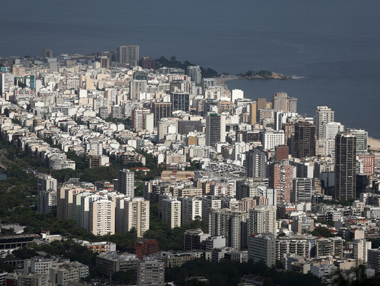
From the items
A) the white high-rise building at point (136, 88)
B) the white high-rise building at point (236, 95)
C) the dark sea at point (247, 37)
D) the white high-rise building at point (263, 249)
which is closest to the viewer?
the white high-rise building at point (263, 249)

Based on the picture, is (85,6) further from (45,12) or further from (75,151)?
(75,151)

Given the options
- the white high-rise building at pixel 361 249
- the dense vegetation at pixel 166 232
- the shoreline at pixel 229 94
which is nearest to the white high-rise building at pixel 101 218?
the dense vegetation at pixel 166 232

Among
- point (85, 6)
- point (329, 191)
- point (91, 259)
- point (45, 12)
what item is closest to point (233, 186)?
point (329, 191)

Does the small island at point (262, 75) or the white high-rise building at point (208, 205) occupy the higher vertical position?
the small island at point (262, 75)

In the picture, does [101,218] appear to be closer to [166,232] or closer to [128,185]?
[166,232]

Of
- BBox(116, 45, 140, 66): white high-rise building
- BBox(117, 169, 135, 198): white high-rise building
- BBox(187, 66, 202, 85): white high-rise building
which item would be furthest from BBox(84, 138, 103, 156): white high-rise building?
BBox(116, 45, 140, 66): white high-rise building

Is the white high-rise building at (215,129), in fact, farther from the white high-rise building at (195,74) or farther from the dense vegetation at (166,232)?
the white high-rise building at (195,74)
